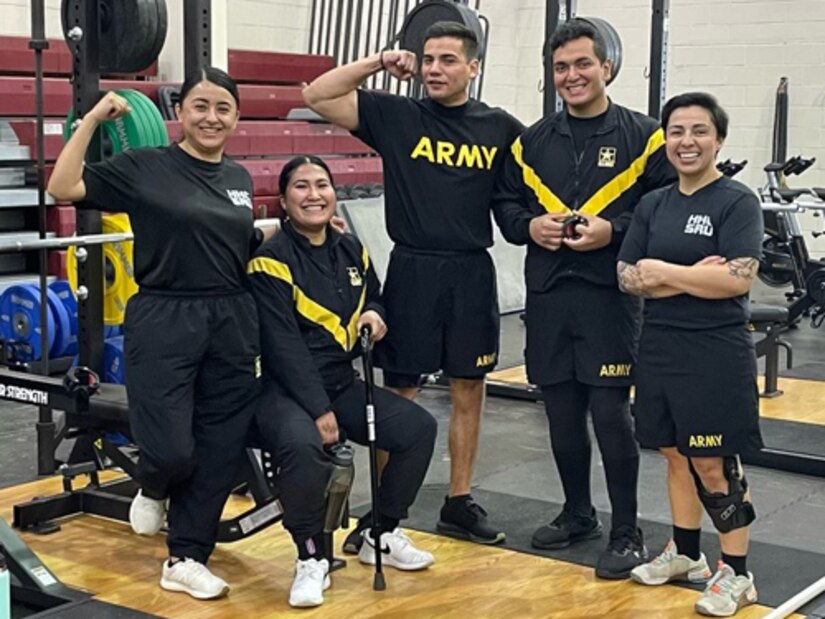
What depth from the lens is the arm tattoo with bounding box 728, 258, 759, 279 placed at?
3324 millimetres

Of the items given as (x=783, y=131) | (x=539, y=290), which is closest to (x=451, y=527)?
(x=539, y=290)

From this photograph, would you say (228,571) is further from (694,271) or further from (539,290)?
(694,271)

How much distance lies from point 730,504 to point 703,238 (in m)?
0.73

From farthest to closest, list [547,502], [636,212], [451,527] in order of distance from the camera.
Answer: [547,502] → [451,527] → [636,212]

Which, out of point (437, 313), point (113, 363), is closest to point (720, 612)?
point (437, 313)

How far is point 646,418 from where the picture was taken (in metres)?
3.52

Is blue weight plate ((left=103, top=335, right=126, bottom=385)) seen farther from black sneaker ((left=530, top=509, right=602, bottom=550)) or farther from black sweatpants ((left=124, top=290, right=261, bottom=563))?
black sneaker ((left=530, top=509, right=602, bottom=550))

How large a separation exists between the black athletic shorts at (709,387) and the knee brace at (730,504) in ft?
0.22

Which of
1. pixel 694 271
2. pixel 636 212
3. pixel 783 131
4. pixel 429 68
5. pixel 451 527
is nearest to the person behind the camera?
pixel 694 271

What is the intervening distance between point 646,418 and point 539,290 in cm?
60

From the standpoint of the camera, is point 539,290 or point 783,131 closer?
point 539,290

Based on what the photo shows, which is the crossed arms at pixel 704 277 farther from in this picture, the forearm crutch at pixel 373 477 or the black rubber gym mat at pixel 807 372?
the black rubber gym mat at pixel 807 372

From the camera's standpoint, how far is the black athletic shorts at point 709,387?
3.39 m

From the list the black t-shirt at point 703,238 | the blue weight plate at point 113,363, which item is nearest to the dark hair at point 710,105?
the black t-shirt at point 703,238
